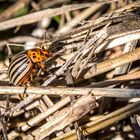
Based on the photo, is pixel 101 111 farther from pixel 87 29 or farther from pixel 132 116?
pixel 87 29

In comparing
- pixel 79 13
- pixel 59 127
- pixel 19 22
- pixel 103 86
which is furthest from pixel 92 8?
pixel 59 127

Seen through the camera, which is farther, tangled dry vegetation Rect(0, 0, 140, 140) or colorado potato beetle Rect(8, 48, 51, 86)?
colorado potato beetle Rect(8, 48, 51, 86)

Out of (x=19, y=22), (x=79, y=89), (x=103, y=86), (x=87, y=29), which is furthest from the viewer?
(x=19, y=22)

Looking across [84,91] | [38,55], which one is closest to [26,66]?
[38,55]

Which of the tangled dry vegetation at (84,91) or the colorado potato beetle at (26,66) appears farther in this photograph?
the colorado potato beetle at (26,66)

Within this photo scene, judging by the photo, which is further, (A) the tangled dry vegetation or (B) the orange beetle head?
(B) the orange beetle head

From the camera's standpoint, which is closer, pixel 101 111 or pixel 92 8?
pixel 101 111
